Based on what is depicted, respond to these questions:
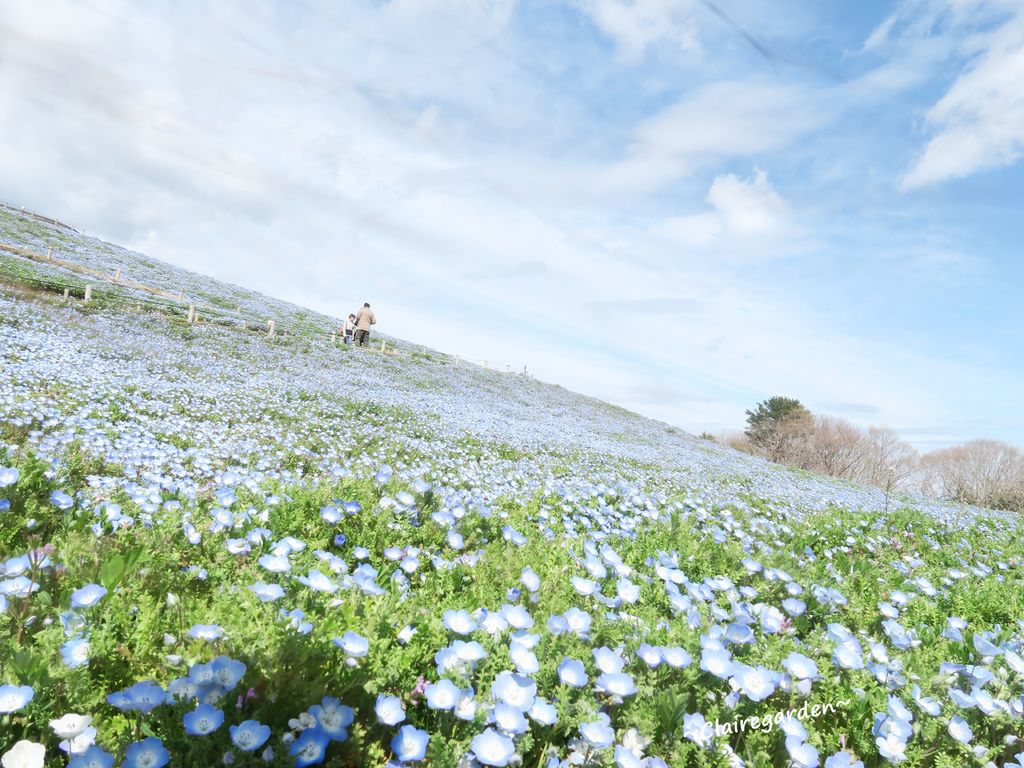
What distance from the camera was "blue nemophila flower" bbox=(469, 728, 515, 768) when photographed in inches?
68.4

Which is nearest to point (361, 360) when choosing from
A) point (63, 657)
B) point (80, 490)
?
point (80, 490)

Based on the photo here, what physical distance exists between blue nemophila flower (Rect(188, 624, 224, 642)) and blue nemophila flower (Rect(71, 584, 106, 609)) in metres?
0.40

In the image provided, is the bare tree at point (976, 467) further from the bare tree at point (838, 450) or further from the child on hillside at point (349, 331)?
the child on hillside at point (349, 331)

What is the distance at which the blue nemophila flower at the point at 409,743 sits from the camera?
5.47 feet

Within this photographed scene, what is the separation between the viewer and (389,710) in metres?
1.87

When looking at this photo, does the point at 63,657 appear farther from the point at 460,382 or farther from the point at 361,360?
the point at 460,382

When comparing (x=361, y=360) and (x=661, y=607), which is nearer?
(x=661, y=607)

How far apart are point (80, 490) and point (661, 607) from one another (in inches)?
158

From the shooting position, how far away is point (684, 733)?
2.09 metres

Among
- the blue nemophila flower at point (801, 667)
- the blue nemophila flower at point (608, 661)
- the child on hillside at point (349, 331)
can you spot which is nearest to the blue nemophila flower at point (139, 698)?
the blue nemophila flower at point (608, 661)

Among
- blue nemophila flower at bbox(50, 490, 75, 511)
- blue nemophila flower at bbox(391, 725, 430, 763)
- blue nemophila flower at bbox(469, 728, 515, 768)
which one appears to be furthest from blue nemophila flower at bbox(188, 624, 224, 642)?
blue nemophila flower at bbox(50, 490, 75, 511)

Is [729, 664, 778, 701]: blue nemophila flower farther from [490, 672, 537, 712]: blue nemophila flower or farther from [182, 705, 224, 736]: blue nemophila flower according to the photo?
[182, 705, 224, 736]: blue nemophila flower

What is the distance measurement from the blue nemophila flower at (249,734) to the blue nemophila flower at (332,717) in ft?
0.47

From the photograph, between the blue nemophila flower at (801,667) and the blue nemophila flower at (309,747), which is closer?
the blue nemophila flower at (309,747)
